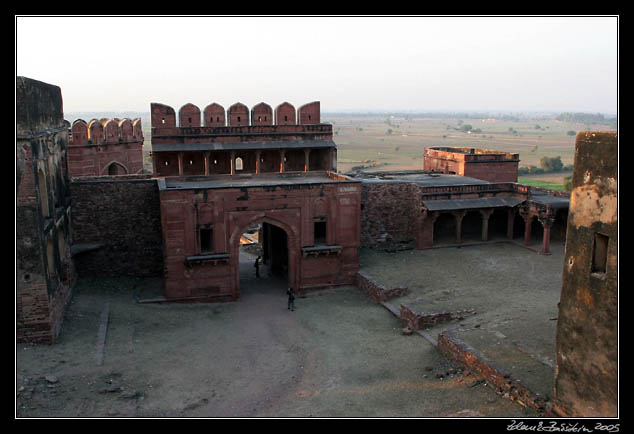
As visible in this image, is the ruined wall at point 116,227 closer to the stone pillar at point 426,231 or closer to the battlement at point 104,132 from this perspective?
the battlement at point 104,132

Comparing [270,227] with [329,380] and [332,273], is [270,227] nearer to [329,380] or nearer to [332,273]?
[332,273]

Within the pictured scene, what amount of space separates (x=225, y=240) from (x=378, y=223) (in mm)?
6933

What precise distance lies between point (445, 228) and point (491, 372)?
43.4 ft

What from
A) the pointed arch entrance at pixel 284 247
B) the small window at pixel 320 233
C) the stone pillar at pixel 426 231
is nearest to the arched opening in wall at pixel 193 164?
the pointed arch entrance at pixel 284 247

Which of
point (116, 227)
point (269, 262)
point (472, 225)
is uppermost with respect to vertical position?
point (116, 227)

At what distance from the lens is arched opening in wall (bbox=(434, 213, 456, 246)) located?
2466 centimetres

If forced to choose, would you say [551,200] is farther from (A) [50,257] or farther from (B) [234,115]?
(A) [50,257]

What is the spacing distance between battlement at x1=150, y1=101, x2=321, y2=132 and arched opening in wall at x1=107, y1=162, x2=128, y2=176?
18.0ft

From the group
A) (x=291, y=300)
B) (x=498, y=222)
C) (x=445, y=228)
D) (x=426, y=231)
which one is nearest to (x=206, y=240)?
(x=291, y=300)

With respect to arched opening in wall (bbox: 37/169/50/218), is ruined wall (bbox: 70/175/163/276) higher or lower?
lower

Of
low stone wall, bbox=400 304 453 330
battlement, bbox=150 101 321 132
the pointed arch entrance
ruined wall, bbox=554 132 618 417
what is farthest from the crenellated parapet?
ruined wall, bbox=554 132 618 417

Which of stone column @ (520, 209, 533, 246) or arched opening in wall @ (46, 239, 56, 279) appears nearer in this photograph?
arched opening in wall @ (46, 239, 56, 279)

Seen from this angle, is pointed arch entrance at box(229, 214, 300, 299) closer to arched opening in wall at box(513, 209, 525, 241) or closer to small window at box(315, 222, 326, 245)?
small window at box(315, 222, 326, 245)

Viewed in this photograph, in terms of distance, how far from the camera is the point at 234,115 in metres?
25.9
